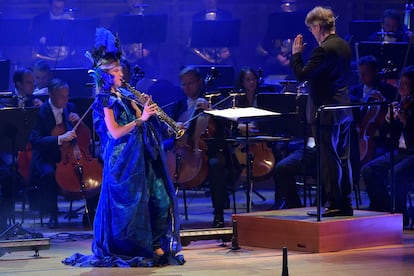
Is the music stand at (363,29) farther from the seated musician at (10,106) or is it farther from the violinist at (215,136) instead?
the seated musician at (10,106)

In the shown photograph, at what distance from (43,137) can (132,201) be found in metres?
2.61

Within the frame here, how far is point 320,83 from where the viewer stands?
297 inches

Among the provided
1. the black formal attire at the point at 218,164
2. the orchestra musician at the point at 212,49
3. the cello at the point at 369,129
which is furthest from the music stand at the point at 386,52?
the orchestra musician at the point at 212,49

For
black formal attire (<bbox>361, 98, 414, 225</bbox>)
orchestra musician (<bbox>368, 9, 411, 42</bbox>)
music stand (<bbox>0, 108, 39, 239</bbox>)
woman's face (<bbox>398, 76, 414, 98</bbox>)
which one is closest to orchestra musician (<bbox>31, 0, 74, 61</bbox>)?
orchestra musician (<bbox>368, 9, 411, 42</bbox>)

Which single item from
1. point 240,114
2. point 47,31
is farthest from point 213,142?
point 47,31

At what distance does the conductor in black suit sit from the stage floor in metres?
0.56

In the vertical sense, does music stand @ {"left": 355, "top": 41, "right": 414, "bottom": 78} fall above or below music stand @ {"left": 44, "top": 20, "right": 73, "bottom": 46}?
below

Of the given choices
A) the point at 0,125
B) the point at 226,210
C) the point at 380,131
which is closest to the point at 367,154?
the point at 380,131

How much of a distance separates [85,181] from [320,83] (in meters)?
2.53

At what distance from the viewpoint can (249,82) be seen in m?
10.1

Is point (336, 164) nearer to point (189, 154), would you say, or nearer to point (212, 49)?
point (189, 154)

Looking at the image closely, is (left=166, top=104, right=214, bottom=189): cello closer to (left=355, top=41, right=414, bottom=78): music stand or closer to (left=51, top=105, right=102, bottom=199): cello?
(left=51, top=105, right=102, bottom=199): cello

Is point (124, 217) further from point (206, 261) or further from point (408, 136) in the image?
point (408, 136)

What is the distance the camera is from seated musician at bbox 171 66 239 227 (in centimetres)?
893
